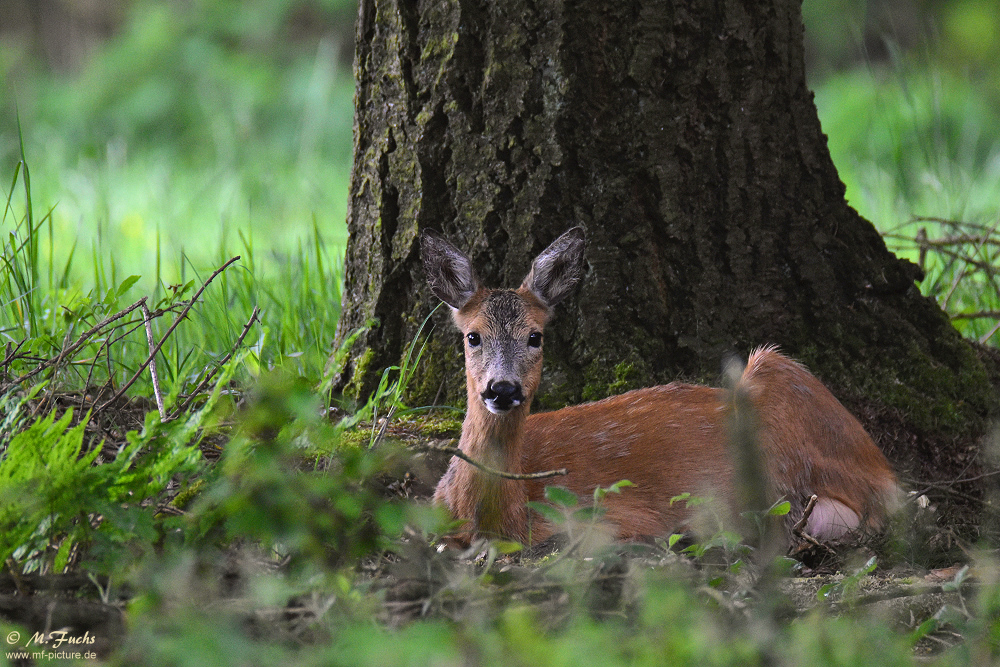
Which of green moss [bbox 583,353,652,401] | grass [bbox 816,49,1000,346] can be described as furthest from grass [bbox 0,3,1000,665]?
grass [bbox 816,49,1000,346]

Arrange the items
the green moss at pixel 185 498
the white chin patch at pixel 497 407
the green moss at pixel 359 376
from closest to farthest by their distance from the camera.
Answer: the green moss at pixel 185 498, the white chin patch at pixel 497 407, the green moss at pixel 359 376

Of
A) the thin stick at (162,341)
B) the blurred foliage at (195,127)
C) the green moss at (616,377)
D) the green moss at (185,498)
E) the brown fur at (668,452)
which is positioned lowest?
the brown fur at (668,452)

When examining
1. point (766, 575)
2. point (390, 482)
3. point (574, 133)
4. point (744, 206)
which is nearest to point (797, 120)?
point (744, 206)

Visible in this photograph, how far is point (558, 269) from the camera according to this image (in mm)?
3316

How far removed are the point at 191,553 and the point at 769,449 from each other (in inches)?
79.3

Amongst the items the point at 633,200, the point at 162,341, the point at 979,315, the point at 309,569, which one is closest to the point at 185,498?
the point at 162,341

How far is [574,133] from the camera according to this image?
3.45m

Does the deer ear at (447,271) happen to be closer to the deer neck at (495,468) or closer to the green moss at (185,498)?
the deer neck at (495,468)

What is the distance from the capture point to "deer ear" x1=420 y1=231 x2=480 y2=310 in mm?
3277

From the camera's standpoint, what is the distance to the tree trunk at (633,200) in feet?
11.3

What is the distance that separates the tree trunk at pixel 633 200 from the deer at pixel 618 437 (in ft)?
0.65

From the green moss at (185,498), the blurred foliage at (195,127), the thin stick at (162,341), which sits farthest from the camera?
the blurred foliage at (195,127)

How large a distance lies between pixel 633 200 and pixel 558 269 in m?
0.41

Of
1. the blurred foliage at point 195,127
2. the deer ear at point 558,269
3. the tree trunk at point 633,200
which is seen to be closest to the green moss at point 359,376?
the tree trunk at point 633,200
